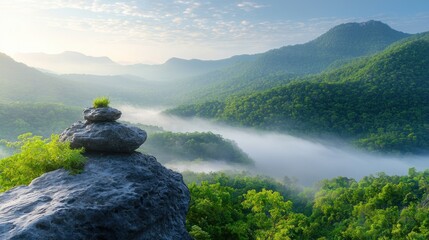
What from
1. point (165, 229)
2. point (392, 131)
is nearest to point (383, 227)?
point (165, 229)

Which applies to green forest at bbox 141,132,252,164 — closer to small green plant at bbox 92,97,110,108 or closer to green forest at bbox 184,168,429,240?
green forest at bbox 184,168,429,240

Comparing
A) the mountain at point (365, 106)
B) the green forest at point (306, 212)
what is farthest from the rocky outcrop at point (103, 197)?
the mountain at point (365, 106)

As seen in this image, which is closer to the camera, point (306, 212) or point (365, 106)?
point (306, 212)

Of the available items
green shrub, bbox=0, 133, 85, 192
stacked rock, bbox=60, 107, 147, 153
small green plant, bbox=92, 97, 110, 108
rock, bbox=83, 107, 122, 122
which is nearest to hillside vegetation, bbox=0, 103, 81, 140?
green shrub, bbox=0, 133, 85, 192

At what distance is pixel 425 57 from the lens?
560 feet

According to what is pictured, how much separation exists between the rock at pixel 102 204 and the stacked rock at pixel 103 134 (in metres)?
0.45

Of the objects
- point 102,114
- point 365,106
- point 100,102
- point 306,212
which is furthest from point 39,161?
point 365,106

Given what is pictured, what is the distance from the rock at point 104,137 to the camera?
51.3 feet

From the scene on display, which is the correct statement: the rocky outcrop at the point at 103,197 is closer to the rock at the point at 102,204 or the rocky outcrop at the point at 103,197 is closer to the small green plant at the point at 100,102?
the rock at the point at 102,204

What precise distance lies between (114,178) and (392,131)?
141 meters

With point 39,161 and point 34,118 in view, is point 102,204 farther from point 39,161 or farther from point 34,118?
point 34,118

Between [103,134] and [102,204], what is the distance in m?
4.28

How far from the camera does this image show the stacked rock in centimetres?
1564

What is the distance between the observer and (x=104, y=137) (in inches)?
616
